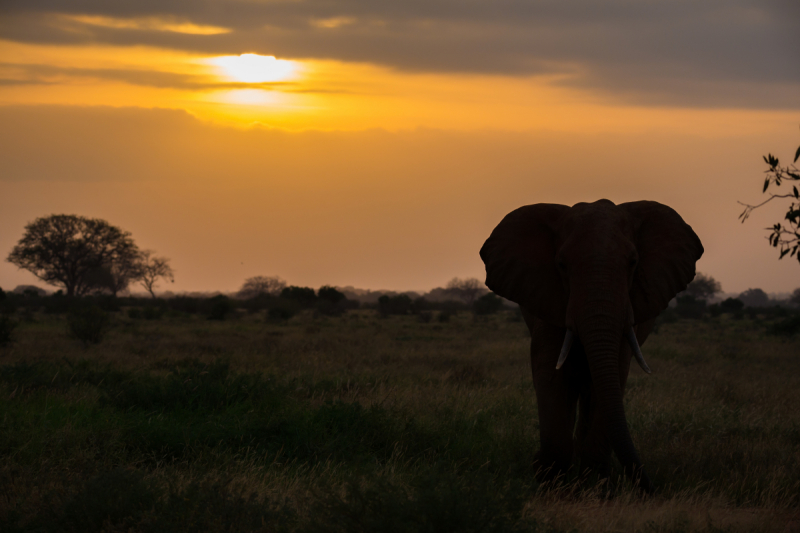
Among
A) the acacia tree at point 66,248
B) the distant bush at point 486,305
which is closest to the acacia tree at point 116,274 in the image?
the acacia tree at point 66,248

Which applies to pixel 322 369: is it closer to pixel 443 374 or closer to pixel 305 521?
pixel 443 374

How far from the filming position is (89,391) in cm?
952

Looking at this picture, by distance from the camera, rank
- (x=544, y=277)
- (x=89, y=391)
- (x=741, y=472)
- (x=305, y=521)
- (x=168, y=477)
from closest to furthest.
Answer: (x=305, y=521) < (x=168, y=477) < (x=544, y=277) < (x=741, y=472) < (x=89, y=391)

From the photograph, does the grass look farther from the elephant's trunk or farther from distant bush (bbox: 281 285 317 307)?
distant bush (bbox: 281 285 317 307)

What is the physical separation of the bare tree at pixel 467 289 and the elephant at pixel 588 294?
9837 centimetres

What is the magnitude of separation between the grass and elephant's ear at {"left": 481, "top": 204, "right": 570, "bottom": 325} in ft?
5.12

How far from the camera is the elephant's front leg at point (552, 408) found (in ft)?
21.0

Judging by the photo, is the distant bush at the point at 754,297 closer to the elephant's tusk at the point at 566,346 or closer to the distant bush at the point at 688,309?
the distant bush at the point at 688,309

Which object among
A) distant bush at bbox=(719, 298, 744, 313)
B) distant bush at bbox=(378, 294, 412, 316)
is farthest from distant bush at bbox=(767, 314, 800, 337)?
distant bush at bbox=(719, 298, 744, 313)

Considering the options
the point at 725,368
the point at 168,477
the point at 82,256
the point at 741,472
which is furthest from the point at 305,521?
the point at 82,256

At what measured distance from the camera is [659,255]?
6.55m

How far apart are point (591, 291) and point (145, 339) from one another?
1931cm

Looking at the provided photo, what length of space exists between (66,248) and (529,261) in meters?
68.3

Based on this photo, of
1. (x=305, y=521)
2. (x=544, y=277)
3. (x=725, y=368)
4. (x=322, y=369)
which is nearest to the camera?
(x=305, y=521)
